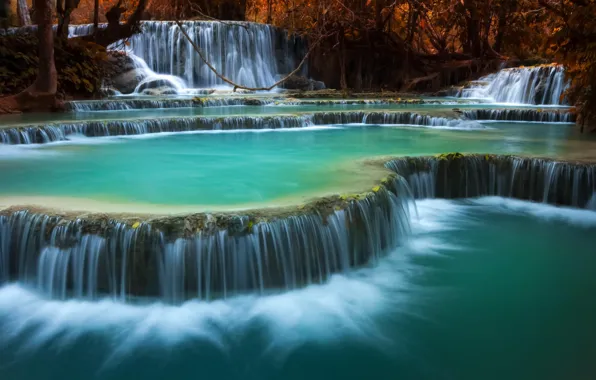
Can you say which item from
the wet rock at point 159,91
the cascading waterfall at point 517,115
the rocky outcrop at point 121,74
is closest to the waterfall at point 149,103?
the wet rock at point 159,91

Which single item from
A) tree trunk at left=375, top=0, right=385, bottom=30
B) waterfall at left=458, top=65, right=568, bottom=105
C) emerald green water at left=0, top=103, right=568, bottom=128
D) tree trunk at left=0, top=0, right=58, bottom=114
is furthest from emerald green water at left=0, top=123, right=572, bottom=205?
tree trunk at left=375, top=0, right=385, bottom=30

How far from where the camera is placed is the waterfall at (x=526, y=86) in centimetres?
1555

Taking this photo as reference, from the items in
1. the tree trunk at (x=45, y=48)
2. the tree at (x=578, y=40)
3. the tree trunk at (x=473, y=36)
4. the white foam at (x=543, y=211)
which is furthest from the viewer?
the tree trunk at (x=473, y=36)

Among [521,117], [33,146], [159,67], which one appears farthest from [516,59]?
[33,146]

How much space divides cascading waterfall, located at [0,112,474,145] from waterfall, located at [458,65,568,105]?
5.62 meters

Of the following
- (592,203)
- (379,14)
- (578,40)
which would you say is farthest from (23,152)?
(379,14)

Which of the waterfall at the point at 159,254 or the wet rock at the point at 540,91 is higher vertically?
the wet rock at the point at 540,91

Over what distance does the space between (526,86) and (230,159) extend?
39.1 feet

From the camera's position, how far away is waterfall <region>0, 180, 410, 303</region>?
13.1 ft

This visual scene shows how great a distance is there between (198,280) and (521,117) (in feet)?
34.2

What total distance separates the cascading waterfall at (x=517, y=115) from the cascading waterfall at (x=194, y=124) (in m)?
1.58

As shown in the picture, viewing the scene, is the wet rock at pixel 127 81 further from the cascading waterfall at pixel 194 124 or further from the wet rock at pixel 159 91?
the cascading waterfall at pixel 194 124

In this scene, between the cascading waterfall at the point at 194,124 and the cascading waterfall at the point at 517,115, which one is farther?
the cascading waterfall at the point at 517,115

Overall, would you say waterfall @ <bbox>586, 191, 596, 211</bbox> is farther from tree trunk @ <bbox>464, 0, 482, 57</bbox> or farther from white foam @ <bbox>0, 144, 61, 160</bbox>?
tree trunk @ <bbox>464, 0, 482, 57</bbox>
